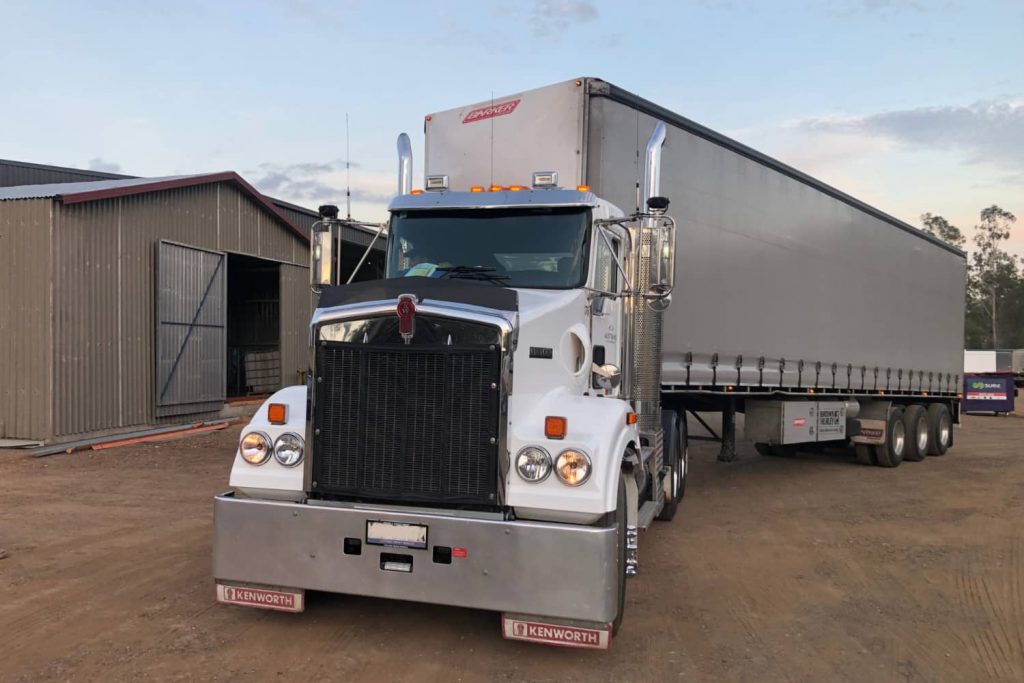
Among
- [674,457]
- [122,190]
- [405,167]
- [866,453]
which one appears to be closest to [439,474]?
[405,167]

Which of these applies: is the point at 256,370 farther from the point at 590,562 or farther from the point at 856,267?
the point at 590,562

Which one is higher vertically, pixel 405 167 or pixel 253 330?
pixel 405 167

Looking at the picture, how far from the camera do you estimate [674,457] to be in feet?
27.2

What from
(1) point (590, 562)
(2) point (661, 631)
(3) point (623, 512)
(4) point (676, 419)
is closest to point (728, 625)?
(2) point (661, 631)

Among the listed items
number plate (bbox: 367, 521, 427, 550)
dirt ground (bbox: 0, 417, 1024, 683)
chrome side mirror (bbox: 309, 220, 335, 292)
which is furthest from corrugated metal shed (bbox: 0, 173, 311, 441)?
number plate (bbox: 367, 521, 427, 550)

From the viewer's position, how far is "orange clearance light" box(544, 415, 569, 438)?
13.4 feet

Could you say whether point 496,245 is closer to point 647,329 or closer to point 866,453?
point 647,329

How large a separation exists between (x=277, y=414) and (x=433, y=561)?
126cm

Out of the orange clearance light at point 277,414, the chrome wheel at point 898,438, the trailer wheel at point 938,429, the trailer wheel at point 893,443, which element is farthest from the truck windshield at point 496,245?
the trailer wheel at point 938,429

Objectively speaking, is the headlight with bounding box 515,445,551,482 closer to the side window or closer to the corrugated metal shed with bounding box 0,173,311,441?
the side window

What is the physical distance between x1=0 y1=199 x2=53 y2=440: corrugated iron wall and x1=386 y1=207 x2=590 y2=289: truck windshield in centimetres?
942

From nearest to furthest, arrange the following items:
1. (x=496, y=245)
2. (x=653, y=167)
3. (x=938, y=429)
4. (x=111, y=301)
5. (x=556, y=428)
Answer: (x=556, y=428), (x=496, y=245), (x=653, y=167), (x=111, y=301), (x=938, y=429)

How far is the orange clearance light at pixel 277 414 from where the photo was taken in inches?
176

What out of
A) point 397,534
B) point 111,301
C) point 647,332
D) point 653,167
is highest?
point 653,167
